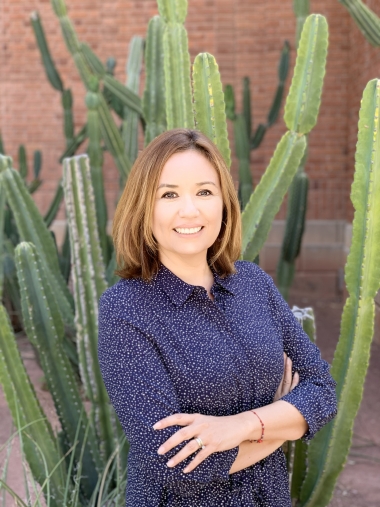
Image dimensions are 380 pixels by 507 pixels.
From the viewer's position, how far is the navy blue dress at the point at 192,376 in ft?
5.44

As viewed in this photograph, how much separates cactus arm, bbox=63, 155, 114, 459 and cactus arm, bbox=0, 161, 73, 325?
0.33 m

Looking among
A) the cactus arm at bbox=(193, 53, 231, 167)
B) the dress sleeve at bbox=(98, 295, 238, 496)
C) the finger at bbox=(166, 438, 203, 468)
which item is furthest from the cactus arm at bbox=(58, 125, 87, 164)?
the finger at bbox=(166, 438, 203, 468)

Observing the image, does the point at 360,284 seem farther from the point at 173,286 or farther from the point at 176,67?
the point at 176,67

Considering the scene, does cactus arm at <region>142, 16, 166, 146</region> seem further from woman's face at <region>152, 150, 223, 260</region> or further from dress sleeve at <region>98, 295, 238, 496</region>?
dress sleeve at <region>98, 295, 238, 496</region>

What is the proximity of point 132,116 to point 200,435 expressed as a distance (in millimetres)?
3674

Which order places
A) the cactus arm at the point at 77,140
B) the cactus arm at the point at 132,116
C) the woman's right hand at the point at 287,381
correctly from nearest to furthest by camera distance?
the woman's right hand at the point at 287,381 → the cactus arm at the point at 132,116 → the cactus arm at the point at 77,140

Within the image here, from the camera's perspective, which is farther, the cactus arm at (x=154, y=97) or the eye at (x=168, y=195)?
the cactus arm at (x=154, y=97)

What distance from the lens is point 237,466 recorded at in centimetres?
175

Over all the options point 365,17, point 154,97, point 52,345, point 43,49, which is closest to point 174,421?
point 52,345

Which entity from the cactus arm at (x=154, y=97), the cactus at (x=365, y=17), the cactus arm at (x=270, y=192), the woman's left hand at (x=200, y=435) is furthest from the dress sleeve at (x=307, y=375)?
the cactus at (x=365, y=17)

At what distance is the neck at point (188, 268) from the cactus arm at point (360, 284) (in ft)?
2.48

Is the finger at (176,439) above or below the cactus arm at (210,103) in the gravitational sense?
below

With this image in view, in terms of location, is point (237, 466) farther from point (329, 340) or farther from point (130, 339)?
point (329, 340)

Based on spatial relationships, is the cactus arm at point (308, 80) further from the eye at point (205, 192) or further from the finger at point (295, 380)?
the finger at point (295, 380)
